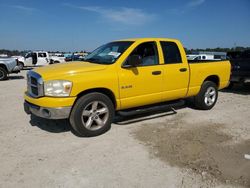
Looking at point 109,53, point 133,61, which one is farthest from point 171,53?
point 109,53

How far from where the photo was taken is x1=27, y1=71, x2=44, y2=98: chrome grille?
14.2ft

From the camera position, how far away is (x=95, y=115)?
4.66 metres

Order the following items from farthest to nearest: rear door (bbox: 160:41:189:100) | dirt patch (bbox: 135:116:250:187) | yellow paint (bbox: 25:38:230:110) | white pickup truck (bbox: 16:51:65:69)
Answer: white pickup truck (bbox: 16:51:65:69) → rear door (bbox: 160:41:189:100) → yellow paint (bbox: 25:38:230:110) → dirt patch (bbox: 135:116:250:187)

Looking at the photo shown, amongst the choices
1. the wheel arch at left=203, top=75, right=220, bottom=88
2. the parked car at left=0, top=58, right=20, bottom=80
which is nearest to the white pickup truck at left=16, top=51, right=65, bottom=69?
the parked car at left=0, top=58, right=20, bottom=80

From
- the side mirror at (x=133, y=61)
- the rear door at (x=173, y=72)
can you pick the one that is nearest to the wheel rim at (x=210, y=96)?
the rear door at (x=173, y=72)

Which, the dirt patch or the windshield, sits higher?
the windshield

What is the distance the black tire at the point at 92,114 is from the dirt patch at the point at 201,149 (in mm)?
723

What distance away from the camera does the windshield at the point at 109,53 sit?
506 cm

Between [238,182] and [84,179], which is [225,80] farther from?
[84,179]

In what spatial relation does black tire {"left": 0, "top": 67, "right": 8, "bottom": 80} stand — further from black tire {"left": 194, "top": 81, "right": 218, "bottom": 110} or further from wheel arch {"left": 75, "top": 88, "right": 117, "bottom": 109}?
black tire {"left": 194, "top": 81, "right": 218, "bottom": 110}

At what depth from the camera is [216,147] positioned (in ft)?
13.9

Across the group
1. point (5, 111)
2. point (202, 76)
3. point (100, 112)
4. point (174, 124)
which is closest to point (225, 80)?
point (202, 76)

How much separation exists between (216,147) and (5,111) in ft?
17.7

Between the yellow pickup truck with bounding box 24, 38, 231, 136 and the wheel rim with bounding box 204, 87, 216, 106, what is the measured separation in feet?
1.32
